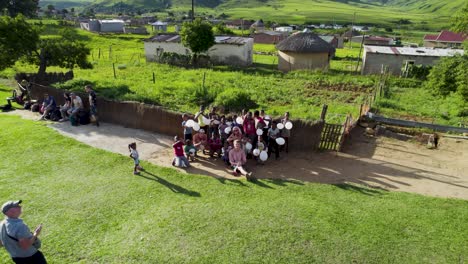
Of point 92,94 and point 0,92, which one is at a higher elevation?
point 92,94

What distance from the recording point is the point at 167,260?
5.98 meters

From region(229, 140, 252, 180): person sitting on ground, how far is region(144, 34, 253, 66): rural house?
2359 cm

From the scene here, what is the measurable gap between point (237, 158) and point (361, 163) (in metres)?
3.82

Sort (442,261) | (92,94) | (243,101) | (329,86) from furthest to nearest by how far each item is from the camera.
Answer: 1. (329,86)
2. (243,101)
3. (92,94)
4. (442,261)

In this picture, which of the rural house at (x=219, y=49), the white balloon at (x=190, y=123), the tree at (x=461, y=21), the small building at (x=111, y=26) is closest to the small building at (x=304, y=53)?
the rural house at (x=219, y=49)

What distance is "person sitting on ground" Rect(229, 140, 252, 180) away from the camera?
9.49 metres

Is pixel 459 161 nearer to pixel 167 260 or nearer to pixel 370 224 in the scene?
pixel 370 224

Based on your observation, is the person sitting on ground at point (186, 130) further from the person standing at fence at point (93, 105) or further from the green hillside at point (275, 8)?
the green hillside at point (275, 8)

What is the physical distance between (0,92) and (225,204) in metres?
17.6

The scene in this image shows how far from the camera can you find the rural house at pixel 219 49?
32.2 metres

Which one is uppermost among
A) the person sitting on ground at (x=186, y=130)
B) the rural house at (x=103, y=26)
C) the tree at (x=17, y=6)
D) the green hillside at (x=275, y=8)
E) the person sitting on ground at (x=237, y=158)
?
the green hillside at (x=275, y=8)

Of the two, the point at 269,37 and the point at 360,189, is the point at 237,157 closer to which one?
the point at 360,189

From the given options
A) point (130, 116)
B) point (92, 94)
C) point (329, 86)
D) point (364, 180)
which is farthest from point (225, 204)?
point (329, 86)

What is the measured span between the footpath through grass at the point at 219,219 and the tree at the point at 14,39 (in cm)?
1132
